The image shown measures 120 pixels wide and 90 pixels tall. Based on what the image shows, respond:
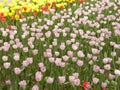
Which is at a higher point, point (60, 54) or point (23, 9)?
point (23, 9)

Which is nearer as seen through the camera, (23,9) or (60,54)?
(60,54)

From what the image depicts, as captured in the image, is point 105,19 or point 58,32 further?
point 105,19

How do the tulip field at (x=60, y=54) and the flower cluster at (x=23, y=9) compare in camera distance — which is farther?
the flower cluster at (x=23, y=9)

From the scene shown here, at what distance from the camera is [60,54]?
6234 millimetres

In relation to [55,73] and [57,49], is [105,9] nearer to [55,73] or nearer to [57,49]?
[57,49]

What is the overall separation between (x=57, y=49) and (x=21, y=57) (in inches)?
29.5

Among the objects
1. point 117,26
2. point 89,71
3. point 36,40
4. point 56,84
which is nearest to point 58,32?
point 36,40

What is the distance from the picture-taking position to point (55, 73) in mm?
5281

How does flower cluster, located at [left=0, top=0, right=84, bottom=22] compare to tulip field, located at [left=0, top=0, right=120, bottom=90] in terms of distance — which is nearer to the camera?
tulip field, located at [left=0, top=0, right=120, bottom=90]

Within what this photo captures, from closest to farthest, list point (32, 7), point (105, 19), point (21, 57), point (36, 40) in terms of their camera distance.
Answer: point (21, 57) < point (36, 40) < point (105, 19) < point (32, 7)

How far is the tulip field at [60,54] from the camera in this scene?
4.96 metres

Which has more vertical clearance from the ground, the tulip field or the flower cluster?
the flower cluster

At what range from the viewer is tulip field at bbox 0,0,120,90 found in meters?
4.96

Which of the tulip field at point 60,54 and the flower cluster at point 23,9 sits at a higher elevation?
the flower cluster at point 23,9
